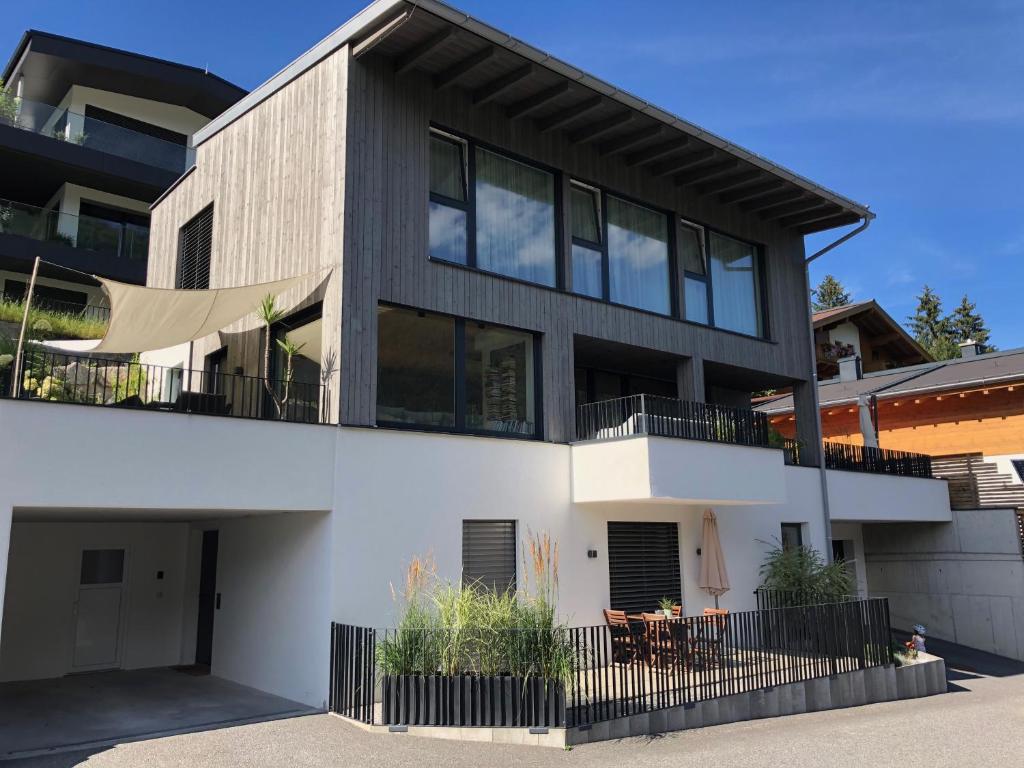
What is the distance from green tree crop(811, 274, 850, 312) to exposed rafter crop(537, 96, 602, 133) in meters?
43.8

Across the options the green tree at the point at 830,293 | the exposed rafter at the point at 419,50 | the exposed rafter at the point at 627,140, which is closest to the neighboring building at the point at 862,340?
the exposed rafter at the point at 627,140

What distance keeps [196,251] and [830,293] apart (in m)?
46.8

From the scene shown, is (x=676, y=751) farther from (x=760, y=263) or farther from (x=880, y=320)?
(x=880, y=320)

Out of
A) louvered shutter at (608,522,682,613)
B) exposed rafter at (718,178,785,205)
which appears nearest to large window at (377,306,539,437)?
louvered shutter at (608,522,682,613)

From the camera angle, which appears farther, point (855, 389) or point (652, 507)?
point (855, 389)

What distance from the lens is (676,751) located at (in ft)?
26.2

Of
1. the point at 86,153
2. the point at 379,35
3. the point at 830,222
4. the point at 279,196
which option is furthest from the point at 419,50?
the point at 86,153

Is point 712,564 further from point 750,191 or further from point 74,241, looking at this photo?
point 74,241

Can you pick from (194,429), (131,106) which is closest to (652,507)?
(194,429)

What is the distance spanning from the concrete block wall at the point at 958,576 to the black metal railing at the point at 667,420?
879cm

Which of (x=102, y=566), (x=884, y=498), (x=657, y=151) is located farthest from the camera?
(x=884, y=498)

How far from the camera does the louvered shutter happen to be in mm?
12719

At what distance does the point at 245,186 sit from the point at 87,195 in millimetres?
14166

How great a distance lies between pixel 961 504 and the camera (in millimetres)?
19141
